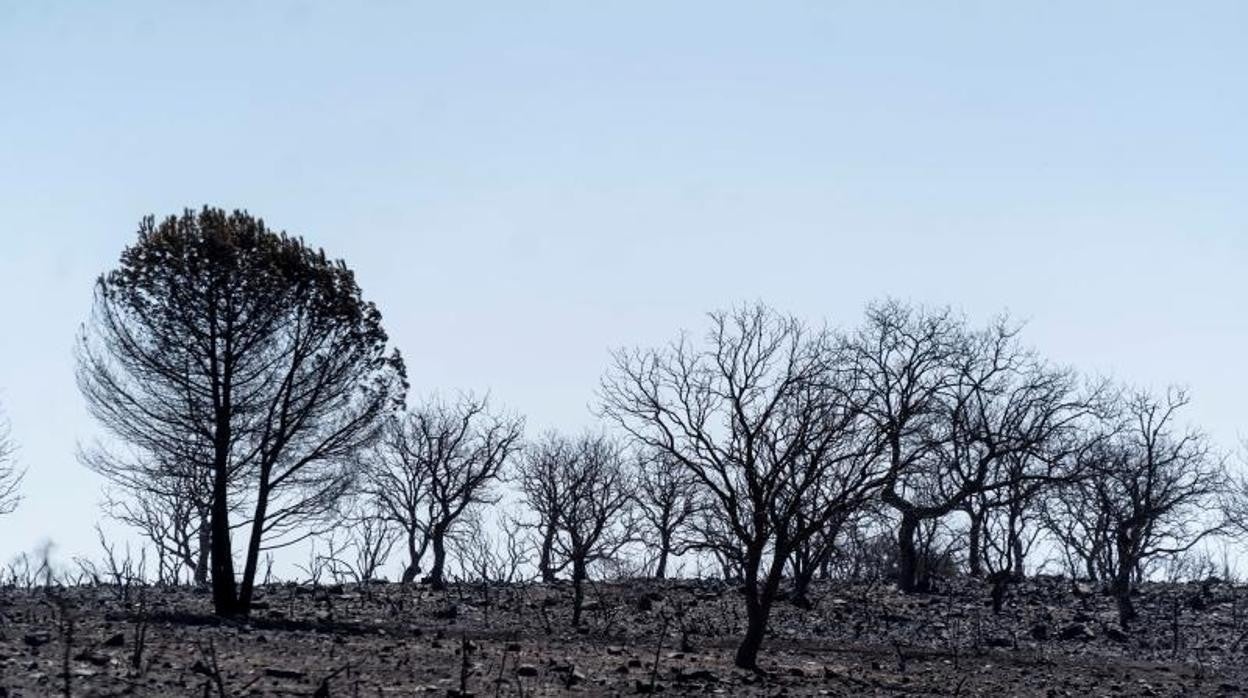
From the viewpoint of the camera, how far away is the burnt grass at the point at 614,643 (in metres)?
18.0

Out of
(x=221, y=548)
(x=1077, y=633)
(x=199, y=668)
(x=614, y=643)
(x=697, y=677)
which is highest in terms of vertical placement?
(x=221, y=548)

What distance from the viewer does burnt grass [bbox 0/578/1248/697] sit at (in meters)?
18.0

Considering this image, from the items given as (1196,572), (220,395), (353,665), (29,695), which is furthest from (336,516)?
(1196,572)

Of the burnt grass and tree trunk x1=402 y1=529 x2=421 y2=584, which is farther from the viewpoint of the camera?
tree trunk x1=402 y1=529 x2=421 y2=584

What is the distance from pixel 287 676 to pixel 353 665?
42.3 inches

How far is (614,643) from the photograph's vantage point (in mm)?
27125

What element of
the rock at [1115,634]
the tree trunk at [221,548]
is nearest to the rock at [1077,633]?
the rock at [1115,634]

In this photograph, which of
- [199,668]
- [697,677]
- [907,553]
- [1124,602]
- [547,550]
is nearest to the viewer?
[199,668]

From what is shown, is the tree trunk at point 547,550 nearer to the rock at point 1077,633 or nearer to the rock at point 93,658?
the rock at point 1077,633

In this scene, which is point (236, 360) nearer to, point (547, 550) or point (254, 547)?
point (254, 547)

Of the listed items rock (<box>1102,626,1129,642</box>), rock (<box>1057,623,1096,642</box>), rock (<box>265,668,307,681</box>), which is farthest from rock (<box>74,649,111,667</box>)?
rock (<box>1102,626,1129,642</box>)

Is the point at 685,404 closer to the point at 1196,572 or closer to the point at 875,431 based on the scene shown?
the point at 875,431

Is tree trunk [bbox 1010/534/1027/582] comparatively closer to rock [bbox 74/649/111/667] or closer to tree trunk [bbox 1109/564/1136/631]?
tree trunk [bbox 1109/564/1136/631]

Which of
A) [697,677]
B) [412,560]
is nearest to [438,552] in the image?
[412,560]
